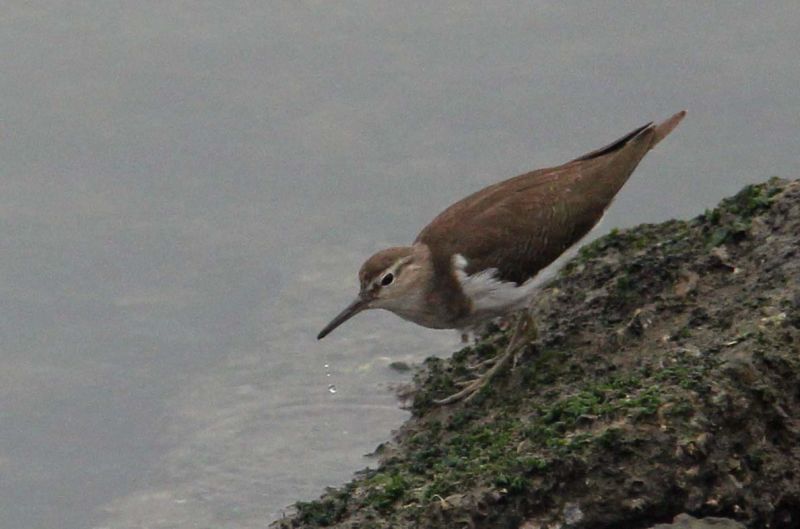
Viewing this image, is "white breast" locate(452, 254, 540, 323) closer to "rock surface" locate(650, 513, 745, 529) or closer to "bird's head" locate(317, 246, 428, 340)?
"bird's head" locate(317, 246, 428, 340)

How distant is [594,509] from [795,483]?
791 millimetres

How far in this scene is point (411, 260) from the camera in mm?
7766

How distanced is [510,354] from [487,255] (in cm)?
56

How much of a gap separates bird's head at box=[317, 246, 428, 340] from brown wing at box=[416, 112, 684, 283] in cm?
13

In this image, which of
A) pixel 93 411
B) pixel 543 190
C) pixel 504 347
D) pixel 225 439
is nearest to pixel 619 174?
pixel 543 190

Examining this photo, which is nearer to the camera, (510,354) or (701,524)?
(701,524)

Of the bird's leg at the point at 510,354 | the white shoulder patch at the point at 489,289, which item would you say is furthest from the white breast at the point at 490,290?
the bird's leg at the point at 510,354

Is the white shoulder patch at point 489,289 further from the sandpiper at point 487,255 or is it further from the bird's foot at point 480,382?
the bird's foot at point 480,382

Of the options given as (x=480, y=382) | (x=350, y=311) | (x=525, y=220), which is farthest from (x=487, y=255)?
(x=350, y=311)

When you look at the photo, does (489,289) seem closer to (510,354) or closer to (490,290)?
(490,290)

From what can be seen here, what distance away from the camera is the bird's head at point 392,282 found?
7.73m

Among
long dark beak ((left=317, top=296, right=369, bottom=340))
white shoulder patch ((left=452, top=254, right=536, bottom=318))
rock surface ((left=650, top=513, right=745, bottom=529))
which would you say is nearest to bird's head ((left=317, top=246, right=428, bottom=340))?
long dark beak ((left=317, top=296, right=369, bottom=340))

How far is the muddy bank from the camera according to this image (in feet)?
17.5

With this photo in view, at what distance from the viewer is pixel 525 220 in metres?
7.70
